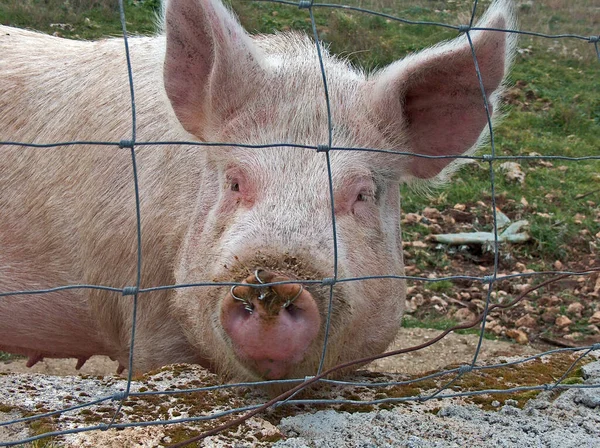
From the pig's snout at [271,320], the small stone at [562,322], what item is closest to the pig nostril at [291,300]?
the pig's snout at [271,320]

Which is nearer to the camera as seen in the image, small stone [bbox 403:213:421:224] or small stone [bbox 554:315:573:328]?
small stone [bbox 554:315:573:328]

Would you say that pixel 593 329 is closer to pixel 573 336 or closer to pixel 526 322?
pixel 573 336

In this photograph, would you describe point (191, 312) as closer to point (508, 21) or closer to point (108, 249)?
point (108, 249)

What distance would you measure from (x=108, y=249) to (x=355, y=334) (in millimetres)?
1282

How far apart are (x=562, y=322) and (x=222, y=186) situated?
404 centimetres

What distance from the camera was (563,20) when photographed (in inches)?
711

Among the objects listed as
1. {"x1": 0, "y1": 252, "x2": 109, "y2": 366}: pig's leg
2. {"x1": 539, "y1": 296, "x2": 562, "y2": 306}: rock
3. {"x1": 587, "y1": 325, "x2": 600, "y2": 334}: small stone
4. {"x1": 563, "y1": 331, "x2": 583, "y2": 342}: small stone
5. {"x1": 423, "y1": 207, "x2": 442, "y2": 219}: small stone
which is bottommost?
{"x1": 563, "y1": 331, "x2": 583, "y2": 342}: small stone

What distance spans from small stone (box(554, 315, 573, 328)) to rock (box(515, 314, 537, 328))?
174mm

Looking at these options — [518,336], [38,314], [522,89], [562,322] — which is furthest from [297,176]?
[522,89]

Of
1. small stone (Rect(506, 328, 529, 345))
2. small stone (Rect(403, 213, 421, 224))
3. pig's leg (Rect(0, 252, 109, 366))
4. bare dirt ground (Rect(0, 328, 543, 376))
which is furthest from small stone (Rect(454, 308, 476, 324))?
pig's leg (Rect(0, 252, 109, 366))

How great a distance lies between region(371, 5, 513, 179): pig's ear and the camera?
2.69 meters

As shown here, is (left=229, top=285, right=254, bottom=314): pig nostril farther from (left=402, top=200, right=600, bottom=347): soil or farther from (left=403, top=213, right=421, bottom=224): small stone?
(left=403, top=213, right=421, bottom=224): small stone

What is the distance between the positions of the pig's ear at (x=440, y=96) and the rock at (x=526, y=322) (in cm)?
313

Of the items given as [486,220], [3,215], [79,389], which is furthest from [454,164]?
[486,220]
